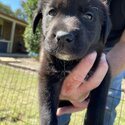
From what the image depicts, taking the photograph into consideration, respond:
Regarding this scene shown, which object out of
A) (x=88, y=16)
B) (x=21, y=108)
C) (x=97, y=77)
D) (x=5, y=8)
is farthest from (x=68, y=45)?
(x=5, y=8)

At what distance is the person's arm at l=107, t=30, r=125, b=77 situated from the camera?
10.4ft

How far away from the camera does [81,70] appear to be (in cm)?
267

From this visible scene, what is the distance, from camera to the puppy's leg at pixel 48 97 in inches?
103

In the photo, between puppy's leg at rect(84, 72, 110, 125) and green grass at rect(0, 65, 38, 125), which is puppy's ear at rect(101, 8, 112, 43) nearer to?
puppy's leg at rect(84, 72, 110, 125)

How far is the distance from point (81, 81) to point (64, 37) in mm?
677

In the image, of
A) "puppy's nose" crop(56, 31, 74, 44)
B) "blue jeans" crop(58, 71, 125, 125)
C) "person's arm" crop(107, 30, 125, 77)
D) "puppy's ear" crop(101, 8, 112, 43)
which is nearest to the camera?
"puppy's nose" crop(56, 31, 74, 44)

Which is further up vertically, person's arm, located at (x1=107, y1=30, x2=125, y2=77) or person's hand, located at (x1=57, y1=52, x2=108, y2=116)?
person's arm, located at (x1=107, y1=30, x2=125, y2=77)

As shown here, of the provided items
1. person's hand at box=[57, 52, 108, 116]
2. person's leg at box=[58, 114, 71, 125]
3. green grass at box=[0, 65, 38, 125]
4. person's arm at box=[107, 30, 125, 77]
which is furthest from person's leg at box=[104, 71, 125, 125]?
green grass at box=[0, 65, 38, 125]

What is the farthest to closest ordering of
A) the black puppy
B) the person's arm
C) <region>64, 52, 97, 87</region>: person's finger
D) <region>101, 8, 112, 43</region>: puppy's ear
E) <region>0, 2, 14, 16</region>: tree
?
<region>0, 2, 14, 16</region>: tree
the person's arm
<region>101, 8, 112, 43</region>: puppy's ear
<region>64, 52, 97, 87</region>: person's finger
the black puppy

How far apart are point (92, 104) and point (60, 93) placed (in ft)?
0.81

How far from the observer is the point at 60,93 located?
2.76m

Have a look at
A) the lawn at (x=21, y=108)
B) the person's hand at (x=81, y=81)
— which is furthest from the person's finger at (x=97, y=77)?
the lawn at (x=21, y=108)

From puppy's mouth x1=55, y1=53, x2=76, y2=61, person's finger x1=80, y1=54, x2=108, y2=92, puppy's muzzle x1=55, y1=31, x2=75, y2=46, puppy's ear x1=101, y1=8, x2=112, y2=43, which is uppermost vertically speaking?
puppy's ear x1=101, y1=8, x2=112, y2=43

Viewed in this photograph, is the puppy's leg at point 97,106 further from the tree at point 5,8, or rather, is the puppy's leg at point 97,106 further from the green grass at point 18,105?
the tree at point 5,8
